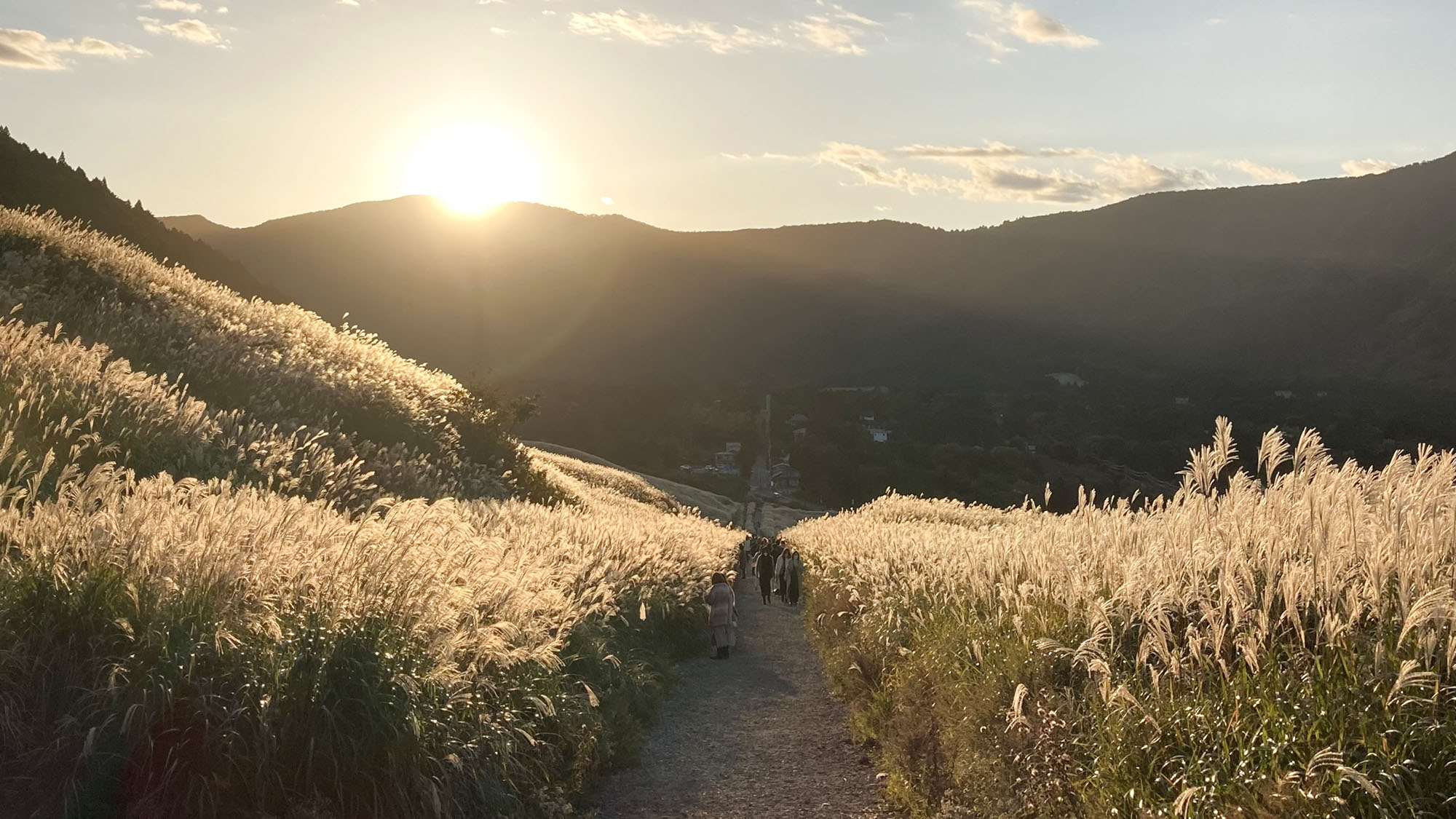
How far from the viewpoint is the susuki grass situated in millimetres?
3768

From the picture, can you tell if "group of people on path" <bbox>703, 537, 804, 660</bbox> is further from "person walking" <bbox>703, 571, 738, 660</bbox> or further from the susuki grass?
the susuki grass

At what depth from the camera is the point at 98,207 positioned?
3828cm

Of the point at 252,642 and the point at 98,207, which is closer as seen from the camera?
the point at 252,642

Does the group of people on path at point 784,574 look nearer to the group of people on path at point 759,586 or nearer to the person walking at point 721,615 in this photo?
the group of people on path at point 759,586

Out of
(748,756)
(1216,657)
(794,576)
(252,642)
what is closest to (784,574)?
(794,576)

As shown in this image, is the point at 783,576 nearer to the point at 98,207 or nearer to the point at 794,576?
the point at 794,576

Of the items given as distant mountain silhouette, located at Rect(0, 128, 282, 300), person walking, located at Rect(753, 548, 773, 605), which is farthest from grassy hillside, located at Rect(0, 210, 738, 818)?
distant mountain silhouette, located at Rect(0, 128, 282, 300)

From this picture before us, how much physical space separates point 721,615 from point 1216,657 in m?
13.2

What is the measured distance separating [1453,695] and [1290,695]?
54cm

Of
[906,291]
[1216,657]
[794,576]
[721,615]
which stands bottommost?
[794,576]

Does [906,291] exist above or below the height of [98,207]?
above

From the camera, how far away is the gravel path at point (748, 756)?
28.5 feet

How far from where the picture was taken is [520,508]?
1761cm

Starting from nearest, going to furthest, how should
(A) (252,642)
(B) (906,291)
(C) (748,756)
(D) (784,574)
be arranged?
(A) (252,642), (C) (748,756), (D) (784,574), (B) (906,291)
